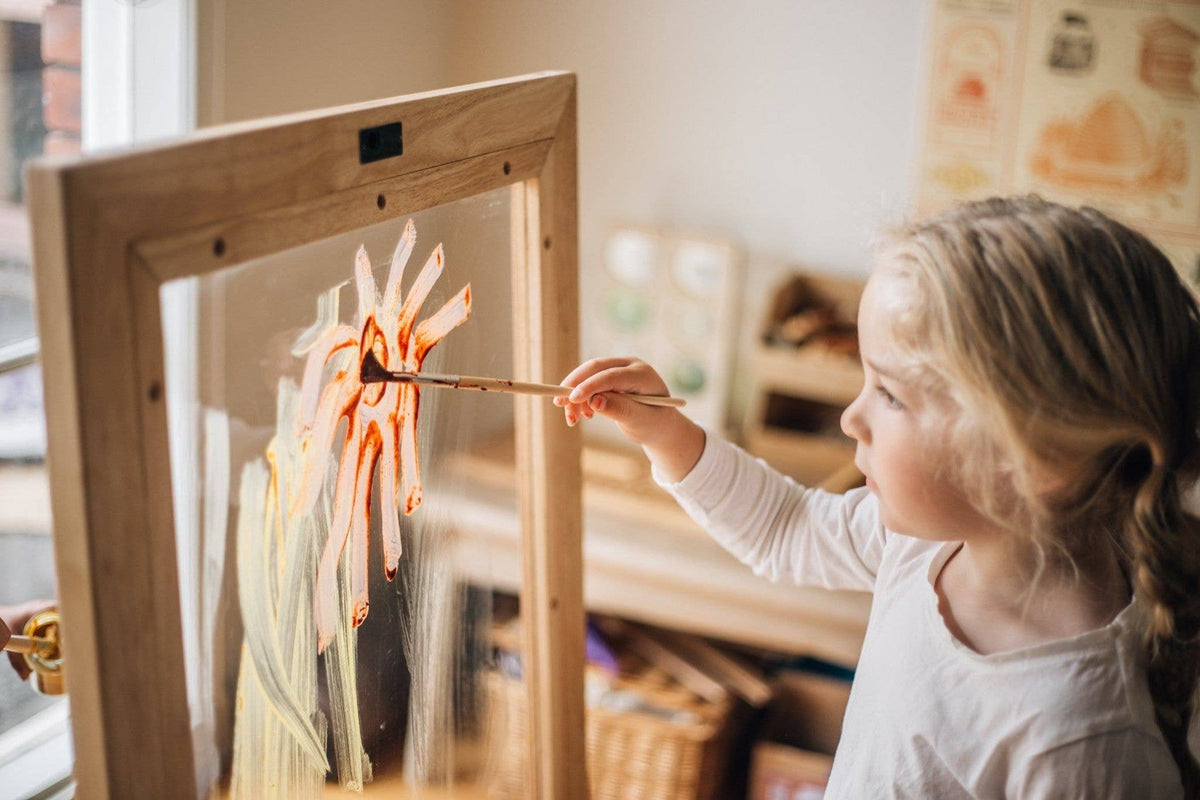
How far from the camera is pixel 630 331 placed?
6.86 ft

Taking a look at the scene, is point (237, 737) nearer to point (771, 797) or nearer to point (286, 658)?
point (286, 658)

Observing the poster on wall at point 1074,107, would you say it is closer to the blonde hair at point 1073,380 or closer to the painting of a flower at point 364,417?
the blonde hair at point 1073,380

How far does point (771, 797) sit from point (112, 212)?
1546 mm

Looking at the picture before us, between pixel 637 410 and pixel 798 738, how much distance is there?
113 cm

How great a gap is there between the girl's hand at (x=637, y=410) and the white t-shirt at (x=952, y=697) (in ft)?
0.07

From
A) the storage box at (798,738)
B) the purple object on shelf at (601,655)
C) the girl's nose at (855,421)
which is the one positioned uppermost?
the girl's nose at (855,421)

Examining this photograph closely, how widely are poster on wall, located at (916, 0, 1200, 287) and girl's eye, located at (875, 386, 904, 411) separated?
1116 millimetres

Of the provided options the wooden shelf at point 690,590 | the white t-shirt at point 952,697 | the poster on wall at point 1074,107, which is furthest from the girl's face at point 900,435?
the poster on wall at point 1074,107

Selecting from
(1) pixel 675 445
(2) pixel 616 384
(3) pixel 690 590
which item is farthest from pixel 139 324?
(3) pixel 690 590

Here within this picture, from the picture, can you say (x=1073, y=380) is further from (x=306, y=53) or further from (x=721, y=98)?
(x=721, y=98)

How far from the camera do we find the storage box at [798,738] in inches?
69.6

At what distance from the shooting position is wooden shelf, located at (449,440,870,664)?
168 cm

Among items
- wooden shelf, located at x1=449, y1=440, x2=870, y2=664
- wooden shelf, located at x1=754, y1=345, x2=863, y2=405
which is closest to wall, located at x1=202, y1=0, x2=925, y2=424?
wooden shelf, located at x1=754, y1=345, x2=863, y2=405

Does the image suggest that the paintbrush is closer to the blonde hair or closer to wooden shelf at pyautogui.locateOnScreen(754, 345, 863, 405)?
Result: the blonde hair
